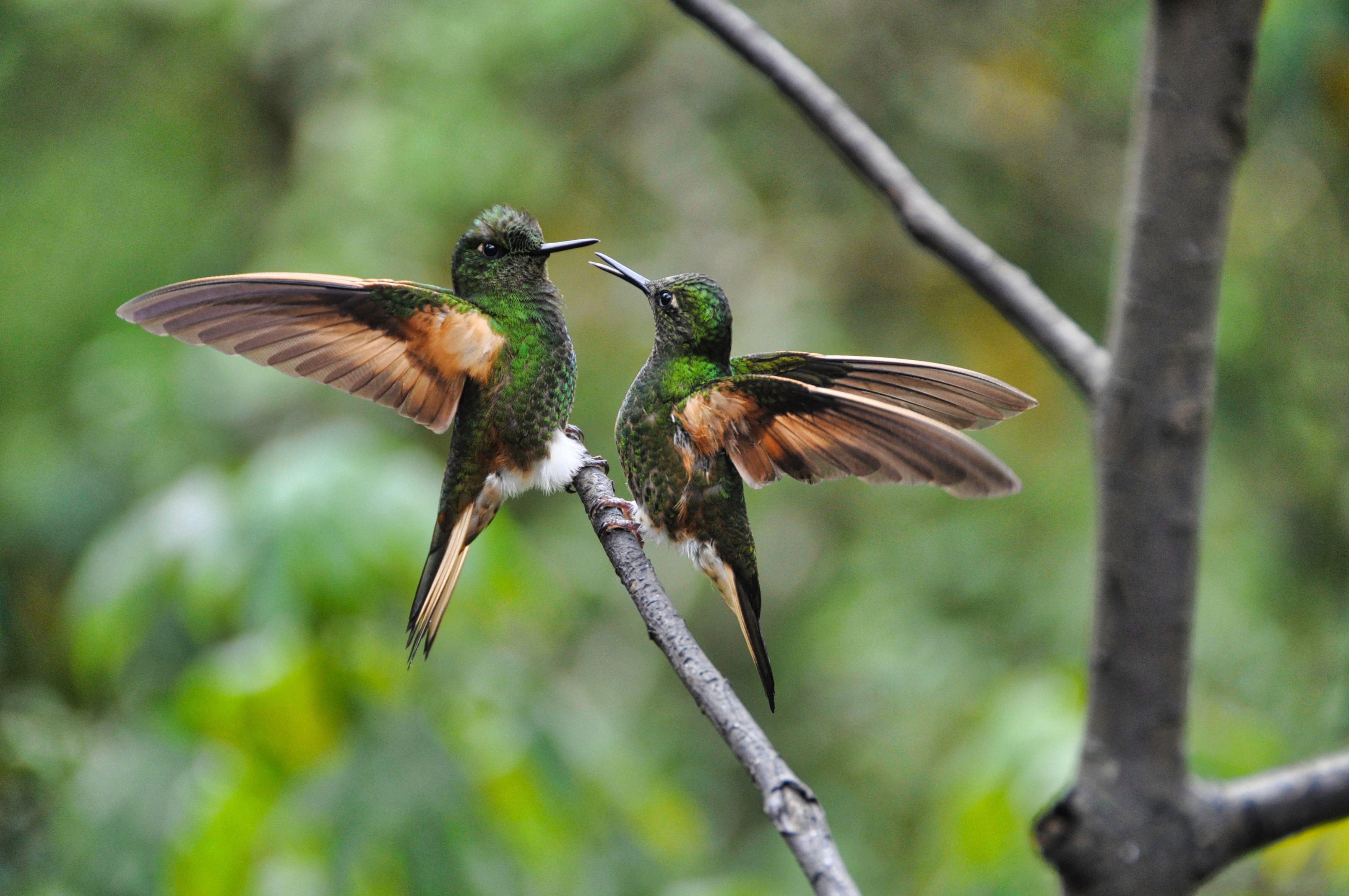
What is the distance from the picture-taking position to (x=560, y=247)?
137 centimetres

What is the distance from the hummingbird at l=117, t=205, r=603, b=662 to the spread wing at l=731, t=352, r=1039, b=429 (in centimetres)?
33

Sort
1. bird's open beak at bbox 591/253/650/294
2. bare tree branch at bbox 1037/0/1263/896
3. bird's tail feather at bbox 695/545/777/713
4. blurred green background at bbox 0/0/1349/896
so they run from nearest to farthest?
bare tree branch at bbox 1037/0/1263/896 → bird's open beak at bbox 591/253/650/294 → bird's tail feather at bbox 695/545/777/713 → blurred green background at bbox 0/0/1349/896

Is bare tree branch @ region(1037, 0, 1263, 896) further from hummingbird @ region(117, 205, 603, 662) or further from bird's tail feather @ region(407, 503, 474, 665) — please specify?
bird's tail feather @ region(407, 503, 474, 665)

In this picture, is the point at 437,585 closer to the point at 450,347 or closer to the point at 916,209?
the point at 450,347

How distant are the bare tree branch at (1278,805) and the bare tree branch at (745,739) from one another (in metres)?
0.30

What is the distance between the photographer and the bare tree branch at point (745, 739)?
31.4 inches

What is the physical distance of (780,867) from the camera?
666cm

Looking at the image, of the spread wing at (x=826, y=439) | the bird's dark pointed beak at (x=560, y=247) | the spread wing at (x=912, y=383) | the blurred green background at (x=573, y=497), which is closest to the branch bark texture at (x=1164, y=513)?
the spread wing at (x=826, y=439)

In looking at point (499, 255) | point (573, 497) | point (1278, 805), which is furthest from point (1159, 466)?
point (573, 497)

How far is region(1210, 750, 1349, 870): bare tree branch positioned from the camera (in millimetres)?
817

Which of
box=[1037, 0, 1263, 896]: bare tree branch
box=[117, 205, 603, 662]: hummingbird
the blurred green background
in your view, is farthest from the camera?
the blurred green background

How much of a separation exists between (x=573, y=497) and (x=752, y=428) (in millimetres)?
5265

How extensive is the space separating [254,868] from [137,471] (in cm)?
307

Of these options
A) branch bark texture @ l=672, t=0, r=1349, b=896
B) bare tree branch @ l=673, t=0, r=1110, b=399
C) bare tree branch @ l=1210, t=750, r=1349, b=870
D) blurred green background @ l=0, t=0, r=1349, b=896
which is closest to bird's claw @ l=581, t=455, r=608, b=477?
bare tree branch @ l=673, t=0, r=1110, b=399
